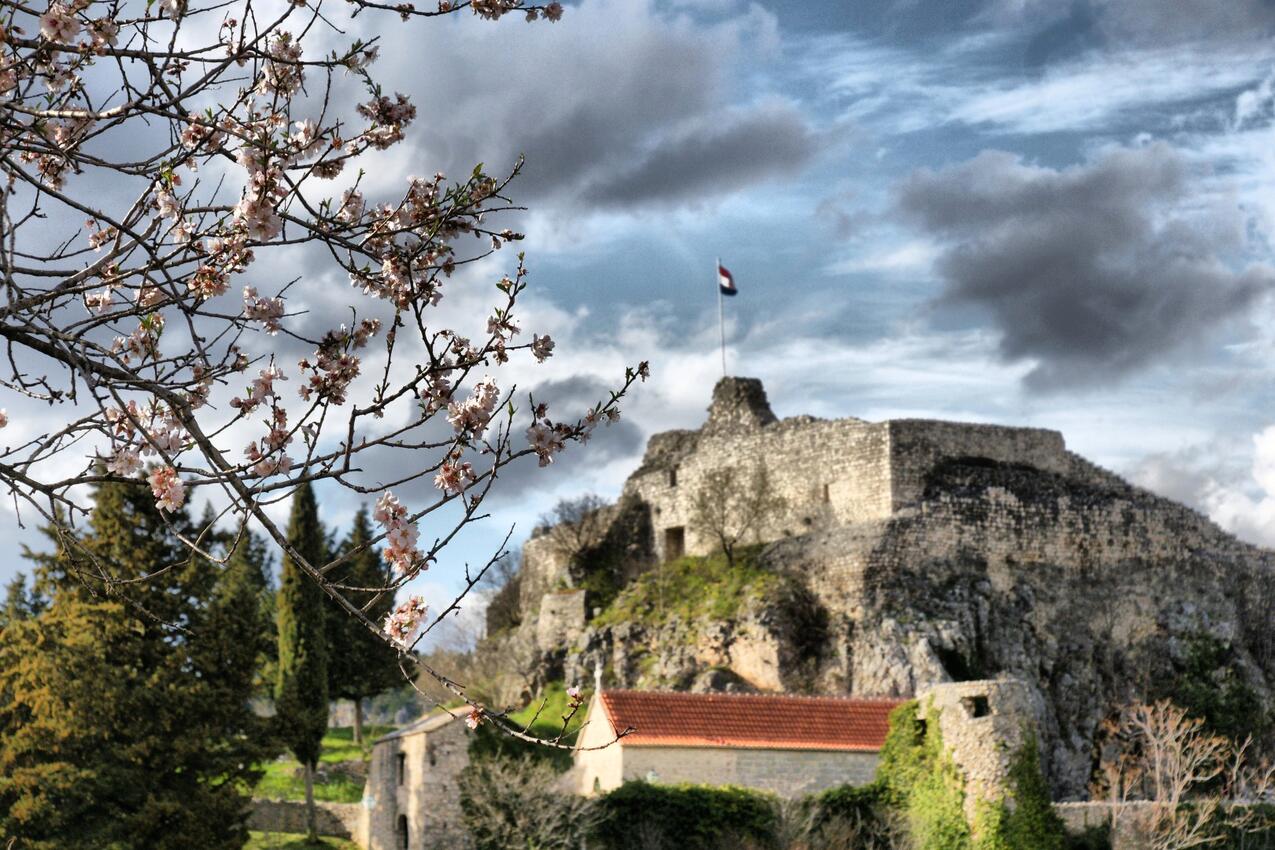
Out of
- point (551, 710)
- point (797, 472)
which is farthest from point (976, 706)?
point (551, 710)

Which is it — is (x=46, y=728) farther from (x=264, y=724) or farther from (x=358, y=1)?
(x=358, y=1)

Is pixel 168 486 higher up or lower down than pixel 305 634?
lower down

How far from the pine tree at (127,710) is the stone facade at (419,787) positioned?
9.33ft

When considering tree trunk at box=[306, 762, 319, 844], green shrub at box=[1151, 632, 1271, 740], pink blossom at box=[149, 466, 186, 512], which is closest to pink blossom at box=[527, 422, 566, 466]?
pink blossom at box=[149, 466, 186, 512]

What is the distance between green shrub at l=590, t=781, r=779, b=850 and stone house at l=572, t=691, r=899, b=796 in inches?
31.4

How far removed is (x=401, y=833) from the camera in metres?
31.1

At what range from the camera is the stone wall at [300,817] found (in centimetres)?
3534

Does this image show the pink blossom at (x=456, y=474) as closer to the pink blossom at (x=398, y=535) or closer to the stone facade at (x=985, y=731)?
the pink blossom at (x=398, y=535)

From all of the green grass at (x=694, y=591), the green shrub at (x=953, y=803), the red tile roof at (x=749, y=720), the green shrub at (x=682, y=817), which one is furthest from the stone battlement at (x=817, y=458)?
the green shrub at (x=682, y=817)

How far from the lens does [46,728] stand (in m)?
27.1

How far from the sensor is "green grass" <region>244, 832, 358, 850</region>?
33469 mm

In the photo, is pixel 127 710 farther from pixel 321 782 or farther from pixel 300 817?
pixel 321 782

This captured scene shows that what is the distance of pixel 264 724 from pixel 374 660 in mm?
15152

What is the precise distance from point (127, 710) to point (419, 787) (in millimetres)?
5546
